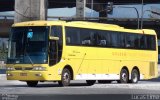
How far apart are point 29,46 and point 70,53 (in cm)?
231

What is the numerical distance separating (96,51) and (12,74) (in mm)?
5345

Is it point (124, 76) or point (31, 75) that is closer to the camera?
point (31, 75)

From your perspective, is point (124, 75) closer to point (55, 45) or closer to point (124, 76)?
point (124, 76)

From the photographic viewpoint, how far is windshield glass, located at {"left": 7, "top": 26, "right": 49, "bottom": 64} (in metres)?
26.1

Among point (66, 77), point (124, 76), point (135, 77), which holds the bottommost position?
point (135, 77)

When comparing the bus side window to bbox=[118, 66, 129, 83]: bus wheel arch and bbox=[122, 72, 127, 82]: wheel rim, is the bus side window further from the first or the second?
bbox=[122, 72, 127, 82]: wheel rim

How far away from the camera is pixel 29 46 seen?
26.2 metres

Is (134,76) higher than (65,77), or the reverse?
(65,77)

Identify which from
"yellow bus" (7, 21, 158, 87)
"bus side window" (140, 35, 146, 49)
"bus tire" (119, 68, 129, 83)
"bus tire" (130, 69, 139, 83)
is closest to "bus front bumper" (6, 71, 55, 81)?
"yellow bus" (7, 21, 158, 87)

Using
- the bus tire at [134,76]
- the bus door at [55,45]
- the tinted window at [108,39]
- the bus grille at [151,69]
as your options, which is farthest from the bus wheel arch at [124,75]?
the bus door at [55,45]

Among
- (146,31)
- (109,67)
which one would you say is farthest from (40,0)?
(109,67)

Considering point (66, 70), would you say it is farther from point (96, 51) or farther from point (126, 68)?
point (126, 68)

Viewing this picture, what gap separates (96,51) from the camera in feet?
97.1

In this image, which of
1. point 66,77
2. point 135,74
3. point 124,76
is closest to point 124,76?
point 124,76
